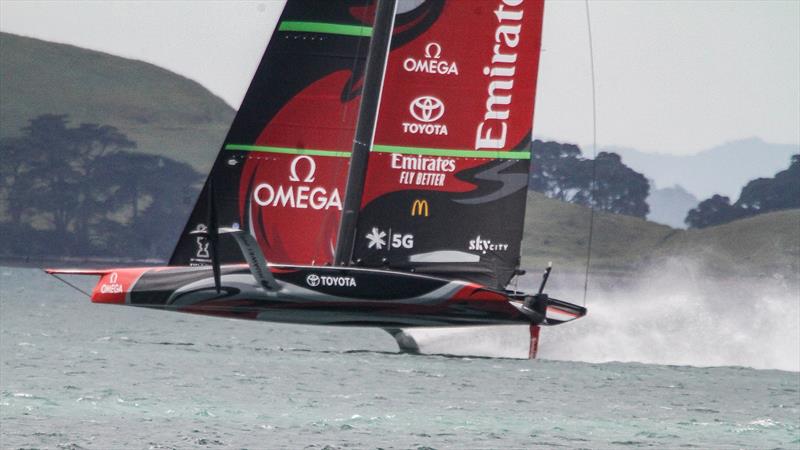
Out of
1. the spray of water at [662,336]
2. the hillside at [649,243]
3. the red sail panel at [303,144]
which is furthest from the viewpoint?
the hillside at [649,243]

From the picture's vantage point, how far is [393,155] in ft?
86.4

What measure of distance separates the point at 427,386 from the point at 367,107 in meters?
8.01

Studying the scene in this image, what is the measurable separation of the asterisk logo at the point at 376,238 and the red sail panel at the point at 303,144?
0.69m

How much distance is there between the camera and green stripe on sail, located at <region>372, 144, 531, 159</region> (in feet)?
86.4

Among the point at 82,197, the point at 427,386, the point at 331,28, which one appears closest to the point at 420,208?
the point at 331,28

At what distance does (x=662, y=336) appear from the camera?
143 ft

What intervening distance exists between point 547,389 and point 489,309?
8586 mm

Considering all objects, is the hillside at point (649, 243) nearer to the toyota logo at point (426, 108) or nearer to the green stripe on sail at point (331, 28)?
the toyota logo at point (426, 108)

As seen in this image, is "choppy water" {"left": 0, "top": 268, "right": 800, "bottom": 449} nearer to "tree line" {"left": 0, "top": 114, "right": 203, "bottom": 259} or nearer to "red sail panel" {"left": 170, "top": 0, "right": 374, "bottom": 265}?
"red sail panel" {"left": 170, "top": 0, "right": 374, "bottom": 265}

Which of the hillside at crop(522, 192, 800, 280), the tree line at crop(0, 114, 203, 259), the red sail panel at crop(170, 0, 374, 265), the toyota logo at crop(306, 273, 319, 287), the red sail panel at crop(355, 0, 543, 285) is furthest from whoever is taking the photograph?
the tree line at crop(0, 114, 203, 259)

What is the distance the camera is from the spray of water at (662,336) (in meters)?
41.7

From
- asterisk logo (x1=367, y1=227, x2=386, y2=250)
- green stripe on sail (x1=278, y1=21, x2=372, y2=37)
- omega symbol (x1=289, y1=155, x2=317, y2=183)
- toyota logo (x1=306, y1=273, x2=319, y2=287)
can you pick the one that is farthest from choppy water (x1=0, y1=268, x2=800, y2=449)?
green stripe on sail (x1=278, y1=21, x2=372, y2=37)

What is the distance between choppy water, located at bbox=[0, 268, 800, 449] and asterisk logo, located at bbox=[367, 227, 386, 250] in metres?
2.62

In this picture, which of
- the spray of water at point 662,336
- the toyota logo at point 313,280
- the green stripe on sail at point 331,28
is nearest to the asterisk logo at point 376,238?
the toyota logo at point 313,280
